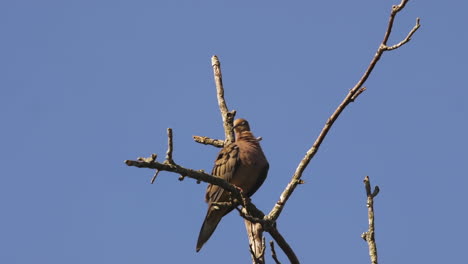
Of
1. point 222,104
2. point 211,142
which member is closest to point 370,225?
point 222,104

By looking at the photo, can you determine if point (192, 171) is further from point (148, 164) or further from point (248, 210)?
point (248, 210)

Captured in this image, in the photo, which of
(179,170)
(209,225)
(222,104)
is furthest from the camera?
(209,225)

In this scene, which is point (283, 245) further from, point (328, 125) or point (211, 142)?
point (211, 142)

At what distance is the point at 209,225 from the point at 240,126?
1.68 m

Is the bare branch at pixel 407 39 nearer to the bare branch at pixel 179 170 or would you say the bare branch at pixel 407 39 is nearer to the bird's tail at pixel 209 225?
the bare branch at pixel 179 170

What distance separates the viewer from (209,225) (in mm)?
8133

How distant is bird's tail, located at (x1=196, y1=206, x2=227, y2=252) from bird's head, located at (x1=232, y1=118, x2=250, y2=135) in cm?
144

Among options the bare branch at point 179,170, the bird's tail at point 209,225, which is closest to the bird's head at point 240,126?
the bird's tail at point 209,225

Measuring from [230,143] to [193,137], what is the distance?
43 cm

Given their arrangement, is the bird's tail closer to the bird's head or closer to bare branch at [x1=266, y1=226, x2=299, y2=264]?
the bird's head

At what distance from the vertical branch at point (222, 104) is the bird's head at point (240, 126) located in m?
1.20

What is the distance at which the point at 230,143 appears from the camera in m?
8.09

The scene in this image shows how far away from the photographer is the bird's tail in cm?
809

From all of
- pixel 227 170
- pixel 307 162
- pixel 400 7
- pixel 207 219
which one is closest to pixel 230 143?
pixel 227 170
